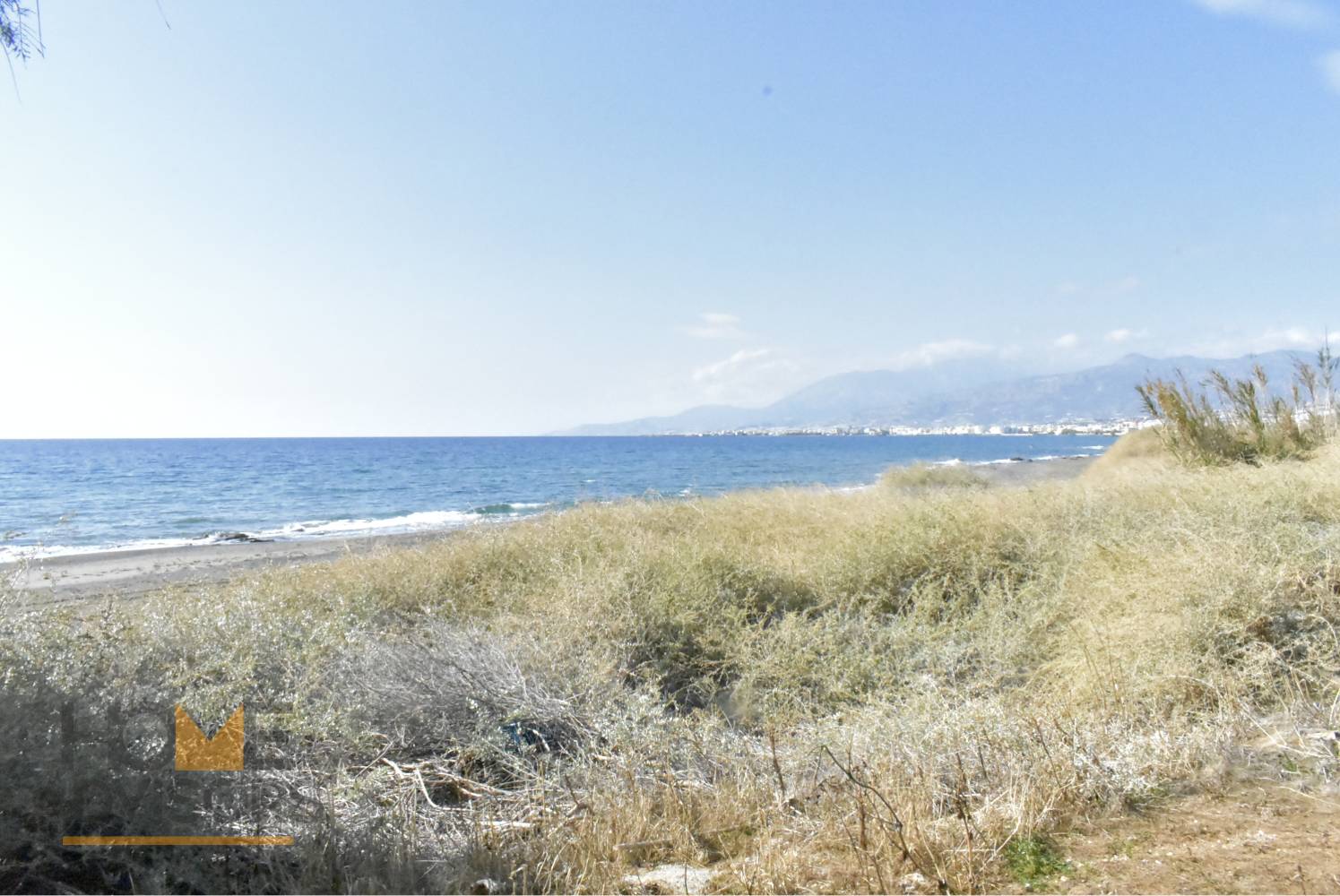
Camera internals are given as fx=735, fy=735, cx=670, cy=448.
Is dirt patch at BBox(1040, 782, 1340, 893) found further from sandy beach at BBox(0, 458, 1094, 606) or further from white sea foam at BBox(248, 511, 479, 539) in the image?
white sea foam at BBox(248, 511, 479, 539)

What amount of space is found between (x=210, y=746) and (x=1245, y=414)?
50.0 ft

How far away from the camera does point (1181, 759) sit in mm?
3232

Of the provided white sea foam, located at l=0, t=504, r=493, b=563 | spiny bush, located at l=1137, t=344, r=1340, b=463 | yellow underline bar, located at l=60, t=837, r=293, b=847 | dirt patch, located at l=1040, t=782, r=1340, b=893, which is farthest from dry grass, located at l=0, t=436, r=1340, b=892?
white sea foam, located at l=0, t=504, r=493, b=563

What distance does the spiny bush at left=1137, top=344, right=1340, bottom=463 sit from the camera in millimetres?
11953

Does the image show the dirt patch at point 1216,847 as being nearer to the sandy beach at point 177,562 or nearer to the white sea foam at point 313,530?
the sandy beach at point 177,562

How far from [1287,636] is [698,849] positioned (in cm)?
411

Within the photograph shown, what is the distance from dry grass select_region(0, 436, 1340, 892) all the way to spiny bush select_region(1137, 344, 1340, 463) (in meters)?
4.91

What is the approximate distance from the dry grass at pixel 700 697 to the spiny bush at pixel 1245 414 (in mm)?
4910

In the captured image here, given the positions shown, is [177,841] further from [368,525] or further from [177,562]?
[368,525]

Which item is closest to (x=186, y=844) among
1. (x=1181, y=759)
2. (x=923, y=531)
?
(x=1181, y=759)

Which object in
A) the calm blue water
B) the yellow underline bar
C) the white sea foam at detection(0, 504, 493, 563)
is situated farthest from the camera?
the calm blue water

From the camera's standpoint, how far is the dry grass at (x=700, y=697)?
9.01ft

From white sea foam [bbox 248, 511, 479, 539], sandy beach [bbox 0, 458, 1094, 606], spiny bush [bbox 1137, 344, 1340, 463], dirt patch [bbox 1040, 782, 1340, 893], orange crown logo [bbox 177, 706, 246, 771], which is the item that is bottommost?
white sea foam [bbox 248, 511, 479, 539]

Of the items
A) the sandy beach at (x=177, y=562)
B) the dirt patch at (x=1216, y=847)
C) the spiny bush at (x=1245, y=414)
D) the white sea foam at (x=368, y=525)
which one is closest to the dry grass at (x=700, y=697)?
the dirt patch at (x=1216, y=847)
